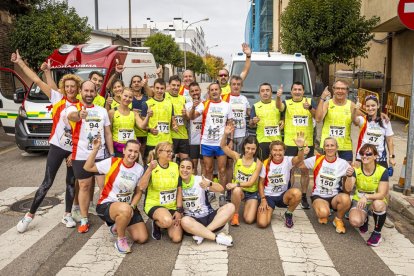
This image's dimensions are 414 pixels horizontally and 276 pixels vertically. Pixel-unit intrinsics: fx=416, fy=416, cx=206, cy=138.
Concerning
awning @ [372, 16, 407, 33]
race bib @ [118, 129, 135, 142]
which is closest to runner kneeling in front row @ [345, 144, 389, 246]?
race bib @ [118, 129, 135, 142]

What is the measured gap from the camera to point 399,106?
618 inches

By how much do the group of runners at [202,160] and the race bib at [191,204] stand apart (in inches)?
0.5

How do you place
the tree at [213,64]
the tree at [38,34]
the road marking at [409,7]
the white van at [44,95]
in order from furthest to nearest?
the tree at [213,64], the tree at [38,34], the white van at [44,95], the road marking at [409,7]

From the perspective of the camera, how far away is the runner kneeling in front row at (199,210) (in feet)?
16.6

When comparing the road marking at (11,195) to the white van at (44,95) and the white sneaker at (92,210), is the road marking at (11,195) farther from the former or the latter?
the white van at (44,95)

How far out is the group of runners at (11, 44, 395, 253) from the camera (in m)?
5.14

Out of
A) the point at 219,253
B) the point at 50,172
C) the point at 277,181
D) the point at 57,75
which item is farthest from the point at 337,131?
the point at 57,75

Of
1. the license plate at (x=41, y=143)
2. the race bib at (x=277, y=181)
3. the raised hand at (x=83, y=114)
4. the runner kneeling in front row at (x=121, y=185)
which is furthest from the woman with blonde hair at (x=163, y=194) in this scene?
the license plate at (x=41, y=143)

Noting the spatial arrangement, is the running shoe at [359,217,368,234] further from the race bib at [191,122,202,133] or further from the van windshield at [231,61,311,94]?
the van windshield at [231,61,311,94]

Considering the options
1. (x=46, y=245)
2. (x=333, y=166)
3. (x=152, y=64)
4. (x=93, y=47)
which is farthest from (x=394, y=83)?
(x=46, y=245)

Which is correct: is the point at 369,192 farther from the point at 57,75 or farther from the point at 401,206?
the point at 57,75

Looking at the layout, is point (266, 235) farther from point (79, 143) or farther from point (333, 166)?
point (79, 143)

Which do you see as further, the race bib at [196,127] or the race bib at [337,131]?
the race bib at [196,127]

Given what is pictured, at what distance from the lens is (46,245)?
5.06 m
